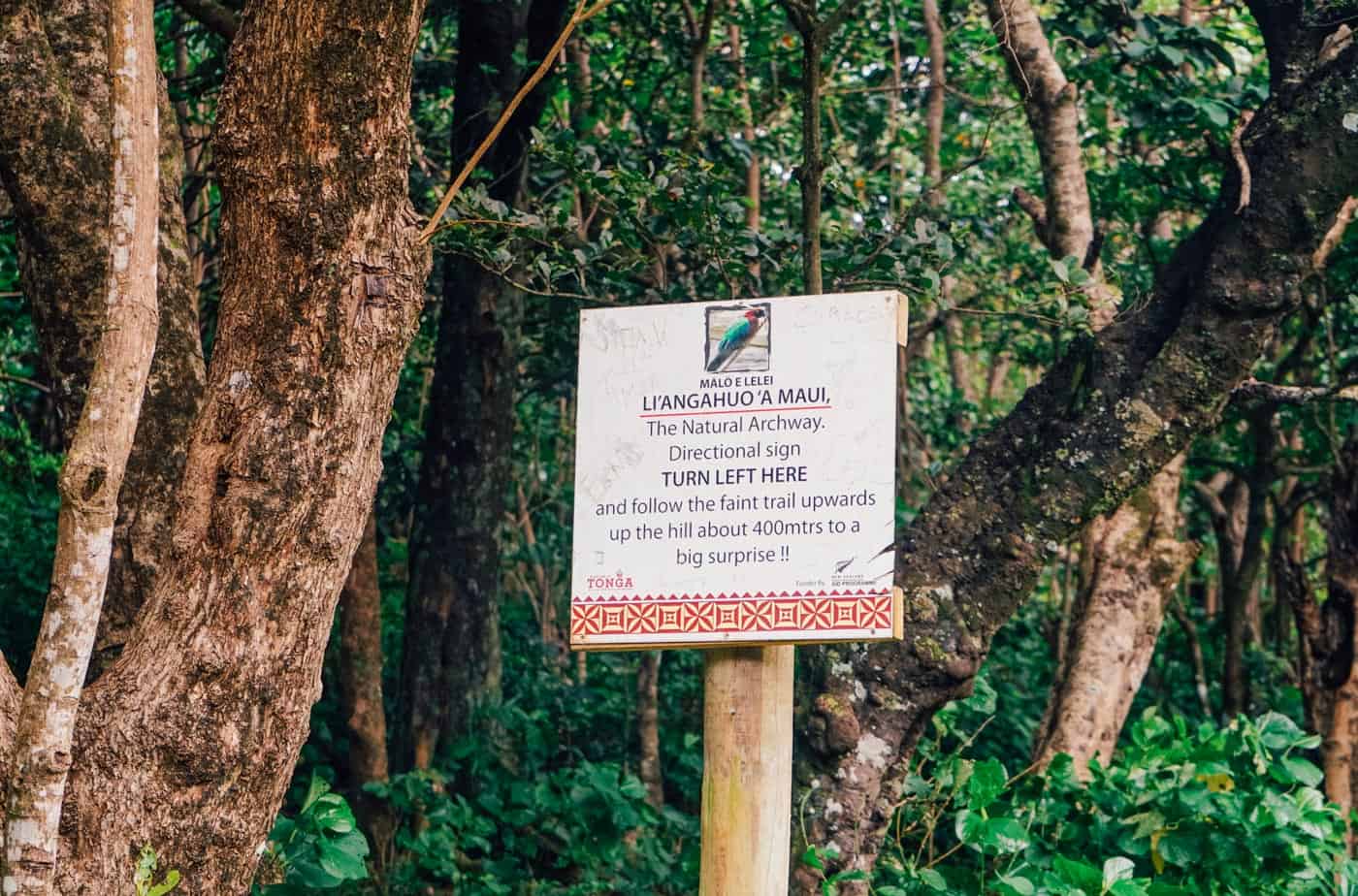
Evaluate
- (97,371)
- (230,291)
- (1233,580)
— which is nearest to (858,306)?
(230,291)

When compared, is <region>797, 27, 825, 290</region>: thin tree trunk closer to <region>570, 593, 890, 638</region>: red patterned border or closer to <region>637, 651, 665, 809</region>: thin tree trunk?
<region>570, 593, 890, 638</region>: red patterned border

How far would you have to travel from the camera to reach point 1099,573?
23.8 ft

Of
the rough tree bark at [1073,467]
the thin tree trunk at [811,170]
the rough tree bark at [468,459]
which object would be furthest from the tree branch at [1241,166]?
the rough tree bark at [468,459]

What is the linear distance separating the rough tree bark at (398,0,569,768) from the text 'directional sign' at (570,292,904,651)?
378 cm

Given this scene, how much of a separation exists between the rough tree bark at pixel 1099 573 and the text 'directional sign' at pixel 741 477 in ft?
11.8

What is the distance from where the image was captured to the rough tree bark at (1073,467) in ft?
17.5

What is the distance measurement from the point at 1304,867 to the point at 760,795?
2.64 m

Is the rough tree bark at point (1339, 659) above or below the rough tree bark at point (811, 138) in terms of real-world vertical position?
below

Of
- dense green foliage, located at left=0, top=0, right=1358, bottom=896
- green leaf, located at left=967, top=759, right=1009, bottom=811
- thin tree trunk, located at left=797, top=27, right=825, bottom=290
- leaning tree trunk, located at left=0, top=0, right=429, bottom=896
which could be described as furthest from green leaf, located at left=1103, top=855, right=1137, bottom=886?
leaning tree trunk, located at left=0, top=0, right=429, bottom=896

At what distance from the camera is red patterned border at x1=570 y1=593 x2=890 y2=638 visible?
3539 millimetres

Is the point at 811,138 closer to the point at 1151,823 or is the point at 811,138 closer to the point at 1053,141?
the point at 1053,141

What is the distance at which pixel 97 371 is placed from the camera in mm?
3207

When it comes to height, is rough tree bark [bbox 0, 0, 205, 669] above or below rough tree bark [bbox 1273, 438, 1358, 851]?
above

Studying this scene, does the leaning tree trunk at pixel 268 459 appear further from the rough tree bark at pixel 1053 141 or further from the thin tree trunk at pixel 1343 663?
the thin tree trunk at pixel 1343 663
